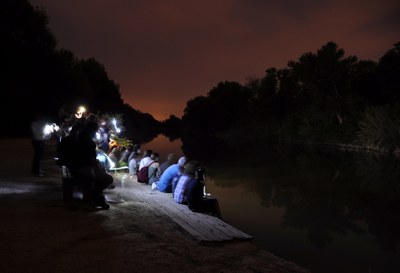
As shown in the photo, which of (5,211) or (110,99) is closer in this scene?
(5,211)

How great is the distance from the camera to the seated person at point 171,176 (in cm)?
1070

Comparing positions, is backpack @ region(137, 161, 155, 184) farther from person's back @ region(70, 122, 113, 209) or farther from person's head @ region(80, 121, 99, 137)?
person's head @ region(80, 121, 99, 137)

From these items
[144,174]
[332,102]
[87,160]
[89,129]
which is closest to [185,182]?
[87,160]

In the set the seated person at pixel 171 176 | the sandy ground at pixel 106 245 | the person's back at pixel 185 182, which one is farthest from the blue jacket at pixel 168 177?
the sandy ground at pixel 106 245

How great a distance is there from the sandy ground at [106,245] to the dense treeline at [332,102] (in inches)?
1406

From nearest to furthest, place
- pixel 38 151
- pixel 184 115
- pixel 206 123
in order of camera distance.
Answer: pixel 38 151 < pixel 206 123 < pixel 184 115

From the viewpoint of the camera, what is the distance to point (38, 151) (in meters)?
12.2

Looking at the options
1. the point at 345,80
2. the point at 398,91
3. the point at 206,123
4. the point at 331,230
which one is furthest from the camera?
the point at 206,123

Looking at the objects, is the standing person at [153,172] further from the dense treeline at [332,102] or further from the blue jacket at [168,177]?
the dense treeline at [332,102]

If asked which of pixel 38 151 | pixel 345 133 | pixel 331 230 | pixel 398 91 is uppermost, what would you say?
pixel 398 91

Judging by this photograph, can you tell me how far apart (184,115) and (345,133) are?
3284 inches

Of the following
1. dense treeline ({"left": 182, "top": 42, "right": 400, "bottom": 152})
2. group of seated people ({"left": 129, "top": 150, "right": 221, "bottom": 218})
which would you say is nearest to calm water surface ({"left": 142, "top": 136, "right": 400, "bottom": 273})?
group of seated people ({"left": 129, "top": 150, "right": 221, "bottom": 218})

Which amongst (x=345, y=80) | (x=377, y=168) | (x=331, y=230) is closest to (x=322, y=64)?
(x=345, y=80)

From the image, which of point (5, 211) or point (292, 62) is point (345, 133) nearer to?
point (292, 62)
